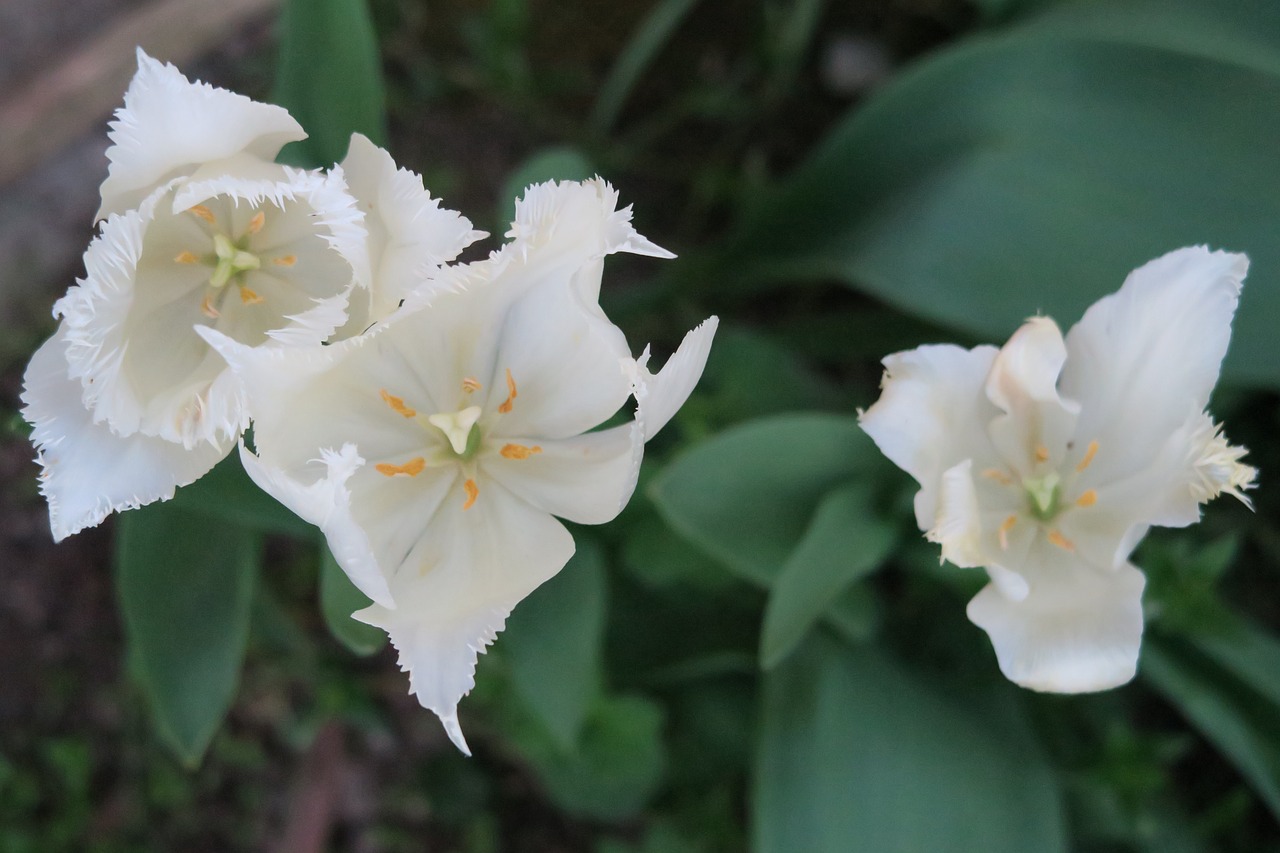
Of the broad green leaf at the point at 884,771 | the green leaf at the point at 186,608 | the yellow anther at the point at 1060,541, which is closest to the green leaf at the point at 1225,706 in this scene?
the broad green leaf at the point at 884,771

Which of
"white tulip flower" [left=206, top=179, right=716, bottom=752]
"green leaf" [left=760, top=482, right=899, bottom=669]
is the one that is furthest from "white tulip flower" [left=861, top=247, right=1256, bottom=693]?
"white tulip flower" [left=206, top=179, right=716, bottom=752]

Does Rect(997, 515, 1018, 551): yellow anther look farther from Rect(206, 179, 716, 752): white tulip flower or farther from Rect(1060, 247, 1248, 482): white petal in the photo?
Rect(206, 179, 716, 752): white tulip flower

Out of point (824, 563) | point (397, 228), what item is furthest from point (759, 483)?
point (397, 228)

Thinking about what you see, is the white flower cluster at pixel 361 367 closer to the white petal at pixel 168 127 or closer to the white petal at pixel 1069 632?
the white petal at pixel 168 127

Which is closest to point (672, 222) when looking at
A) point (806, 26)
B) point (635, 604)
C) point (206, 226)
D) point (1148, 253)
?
point (806, 26)

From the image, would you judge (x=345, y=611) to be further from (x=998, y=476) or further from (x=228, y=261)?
(x=998, y=476)

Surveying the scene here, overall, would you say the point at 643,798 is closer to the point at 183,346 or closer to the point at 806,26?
the point at 183,346
